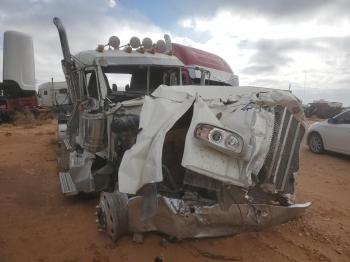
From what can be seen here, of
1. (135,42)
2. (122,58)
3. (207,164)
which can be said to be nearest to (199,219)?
(207,164)

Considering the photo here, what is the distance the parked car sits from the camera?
10.1 meters

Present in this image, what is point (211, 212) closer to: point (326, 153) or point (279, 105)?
point (279, 105)

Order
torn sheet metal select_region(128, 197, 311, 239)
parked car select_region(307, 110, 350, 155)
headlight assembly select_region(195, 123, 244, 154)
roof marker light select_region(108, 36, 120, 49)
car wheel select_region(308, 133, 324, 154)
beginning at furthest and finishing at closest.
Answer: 1. car wheel select_region(308, 133, 324, 154)
2. parked car select_region(307, 110, 350, 155)
3. roof marker light select_region(108, 36, 120, 49)
4. torn sheet metal select_region(128, 197, 311, 239)
5. headlight assembly select_region(195, 123, 244, 154)

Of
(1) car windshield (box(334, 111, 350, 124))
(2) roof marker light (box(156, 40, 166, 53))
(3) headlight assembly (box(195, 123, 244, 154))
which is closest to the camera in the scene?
(3) headlight assembly (box(195, 123, 244, 154))

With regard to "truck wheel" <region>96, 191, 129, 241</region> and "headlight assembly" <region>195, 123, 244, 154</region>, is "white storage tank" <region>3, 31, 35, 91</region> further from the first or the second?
"headlight assembly" <region>195, 123, 244, 154</region>

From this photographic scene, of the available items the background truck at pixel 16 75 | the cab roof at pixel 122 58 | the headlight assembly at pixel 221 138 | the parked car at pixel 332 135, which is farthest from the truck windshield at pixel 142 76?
the background truck at pixel 16 75

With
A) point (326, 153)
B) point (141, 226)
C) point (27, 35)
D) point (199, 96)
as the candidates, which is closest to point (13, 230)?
point (141, 226)

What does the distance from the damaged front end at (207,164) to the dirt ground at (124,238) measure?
21cm

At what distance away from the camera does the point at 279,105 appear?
12.7 ft

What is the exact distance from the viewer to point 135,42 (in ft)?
21.1

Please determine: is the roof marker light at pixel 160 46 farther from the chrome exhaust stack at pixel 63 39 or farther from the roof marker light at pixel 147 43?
the chrome exhaust stack at pixel 63 39

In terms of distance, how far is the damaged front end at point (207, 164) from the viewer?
342 cm

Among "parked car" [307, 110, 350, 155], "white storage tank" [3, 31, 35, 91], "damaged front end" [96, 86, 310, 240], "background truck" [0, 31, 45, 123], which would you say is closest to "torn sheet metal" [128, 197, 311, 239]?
"damaged front end" [96, 86, 310, 240]

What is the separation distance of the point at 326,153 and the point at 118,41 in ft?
25.5
